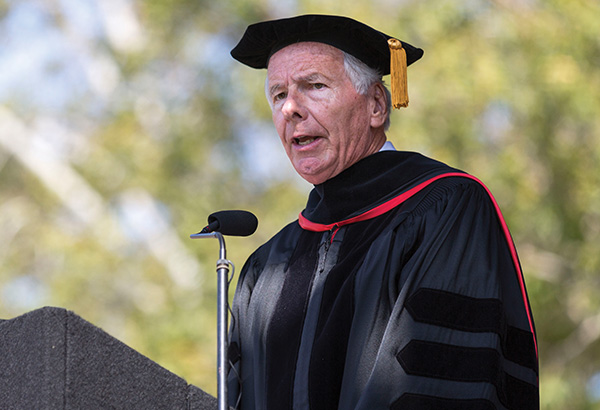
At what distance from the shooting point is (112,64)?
14.4 metres

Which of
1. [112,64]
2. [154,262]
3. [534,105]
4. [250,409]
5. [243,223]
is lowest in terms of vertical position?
[250,409]

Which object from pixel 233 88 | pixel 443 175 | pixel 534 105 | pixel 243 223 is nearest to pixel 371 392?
pixel 243 223

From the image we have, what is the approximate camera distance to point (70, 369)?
8.47 feet

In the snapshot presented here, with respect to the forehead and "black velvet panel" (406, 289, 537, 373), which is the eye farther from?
"black velvet panel" (406, 289, 537, 373)

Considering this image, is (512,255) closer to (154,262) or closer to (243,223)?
(243,223)

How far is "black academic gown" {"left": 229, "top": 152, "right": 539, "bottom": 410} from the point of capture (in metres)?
3.11

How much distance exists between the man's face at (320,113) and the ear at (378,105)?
2 cm

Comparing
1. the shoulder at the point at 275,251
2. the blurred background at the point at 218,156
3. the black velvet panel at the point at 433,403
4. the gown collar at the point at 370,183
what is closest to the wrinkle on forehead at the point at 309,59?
the gown collar at the point at 370,183

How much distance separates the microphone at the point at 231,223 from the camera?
3.21 m

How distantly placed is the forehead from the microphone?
74 cm

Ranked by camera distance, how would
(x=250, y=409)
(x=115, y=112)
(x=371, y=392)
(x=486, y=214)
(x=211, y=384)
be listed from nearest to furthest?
(x=371, y=392) < (x=486, y=214) < (x=250, y=409) < (x=211, y=384) < (x=115, y=112)

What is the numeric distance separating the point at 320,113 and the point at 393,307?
814 mm

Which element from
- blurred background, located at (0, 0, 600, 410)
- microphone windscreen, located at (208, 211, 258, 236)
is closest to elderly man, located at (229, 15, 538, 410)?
A: microphone windscreen, located at (208, 211, 258, 236)

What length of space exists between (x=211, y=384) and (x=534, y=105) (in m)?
4.32
